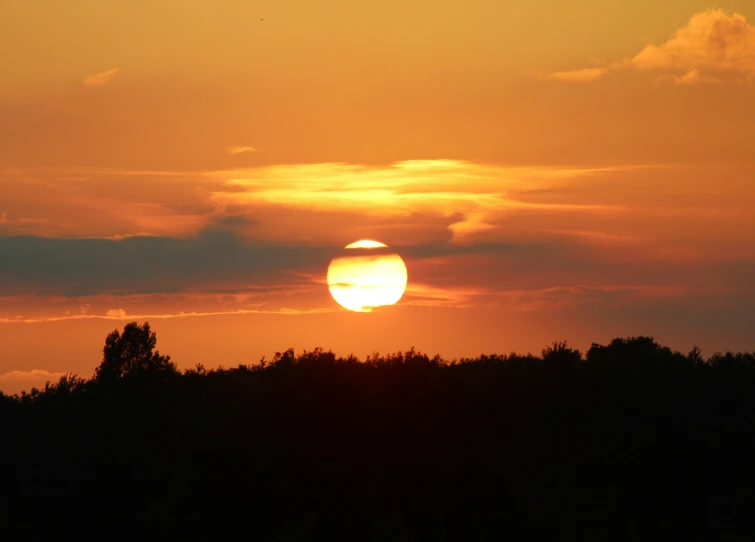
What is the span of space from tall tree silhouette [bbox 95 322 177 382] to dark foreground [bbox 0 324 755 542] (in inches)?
827

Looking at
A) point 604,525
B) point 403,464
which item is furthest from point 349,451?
point 604,525

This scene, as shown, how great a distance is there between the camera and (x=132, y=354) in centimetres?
8331

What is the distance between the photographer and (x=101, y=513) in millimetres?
47469

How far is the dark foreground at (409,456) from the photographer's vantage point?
39.7 metres

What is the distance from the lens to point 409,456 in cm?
4359

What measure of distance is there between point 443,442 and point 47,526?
61.5ft

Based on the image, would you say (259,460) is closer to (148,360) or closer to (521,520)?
(521,520)

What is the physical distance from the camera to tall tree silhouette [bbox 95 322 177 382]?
81750 mm

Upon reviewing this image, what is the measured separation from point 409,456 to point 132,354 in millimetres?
45137

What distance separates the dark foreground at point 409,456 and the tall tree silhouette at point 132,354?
2102cm

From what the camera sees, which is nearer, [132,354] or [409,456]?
[409,456]

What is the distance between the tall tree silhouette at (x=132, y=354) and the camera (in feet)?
268

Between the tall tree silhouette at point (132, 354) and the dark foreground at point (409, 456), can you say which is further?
the tall tree silhouette at point (132, 354)

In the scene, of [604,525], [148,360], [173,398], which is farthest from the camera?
[148,360]
